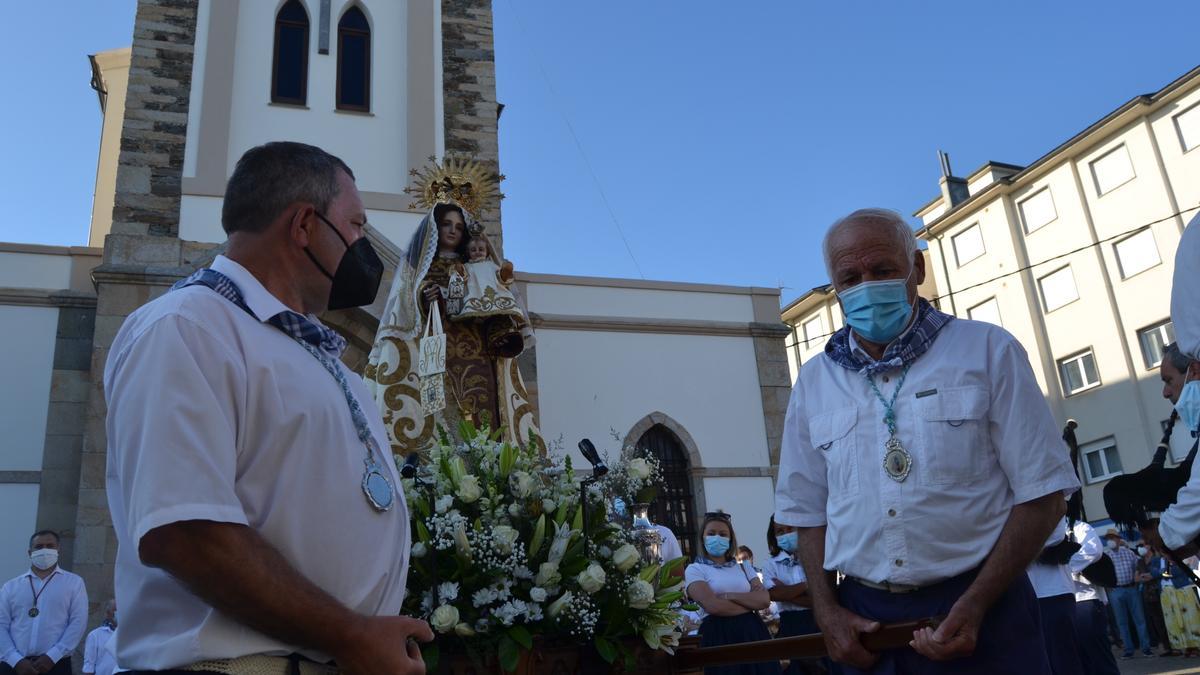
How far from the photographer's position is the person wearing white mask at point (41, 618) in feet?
28.2

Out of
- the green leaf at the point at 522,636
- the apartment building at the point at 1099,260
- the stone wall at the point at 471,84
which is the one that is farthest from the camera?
the apartment building at the point at 1099,260

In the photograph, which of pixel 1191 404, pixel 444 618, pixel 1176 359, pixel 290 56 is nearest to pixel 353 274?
pixel 444 618

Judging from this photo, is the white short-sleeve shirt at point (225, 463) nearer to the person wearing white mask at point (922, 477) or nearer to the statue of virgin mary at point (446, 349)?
the person wearing white mask at point (922, 477)

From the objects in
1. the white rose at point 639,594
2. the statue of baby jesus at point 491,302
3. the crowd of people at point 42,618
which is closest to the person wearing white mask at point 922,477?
the white rose at point 639,594

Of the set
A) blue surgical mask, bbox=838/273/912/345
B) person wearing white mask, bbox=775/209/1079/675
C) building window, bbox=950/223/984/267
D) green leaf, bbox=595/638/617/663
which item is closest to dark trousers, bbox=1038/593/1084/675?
green leaf, bbox=595/638/617/663

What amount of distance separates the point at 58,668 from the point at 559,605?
7.56 metres

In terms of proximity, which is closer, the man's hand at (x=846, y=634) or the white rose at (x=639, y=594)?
the man's hand at (x=846, y=634)

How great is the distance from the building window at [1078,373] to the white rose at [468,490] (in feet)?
91.0

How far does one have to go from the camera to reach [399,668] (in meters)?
1.69

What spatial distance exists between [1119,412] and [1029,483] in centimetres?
2718

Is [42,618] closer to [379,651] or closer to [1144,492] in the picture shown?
[379,651]

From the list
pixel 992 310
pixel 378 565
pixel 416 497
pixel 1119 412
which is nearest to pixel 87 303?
pixel 416 497

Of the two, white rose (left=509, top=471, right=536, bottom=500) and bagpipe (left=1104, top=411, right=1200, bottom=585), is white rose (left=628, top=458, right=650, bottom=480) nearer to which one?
white rose (left=509, top=471, right=536, bottom=500)

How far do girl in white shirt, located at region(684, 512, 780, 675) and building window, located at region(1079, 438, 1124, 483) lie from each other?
22966 mm
